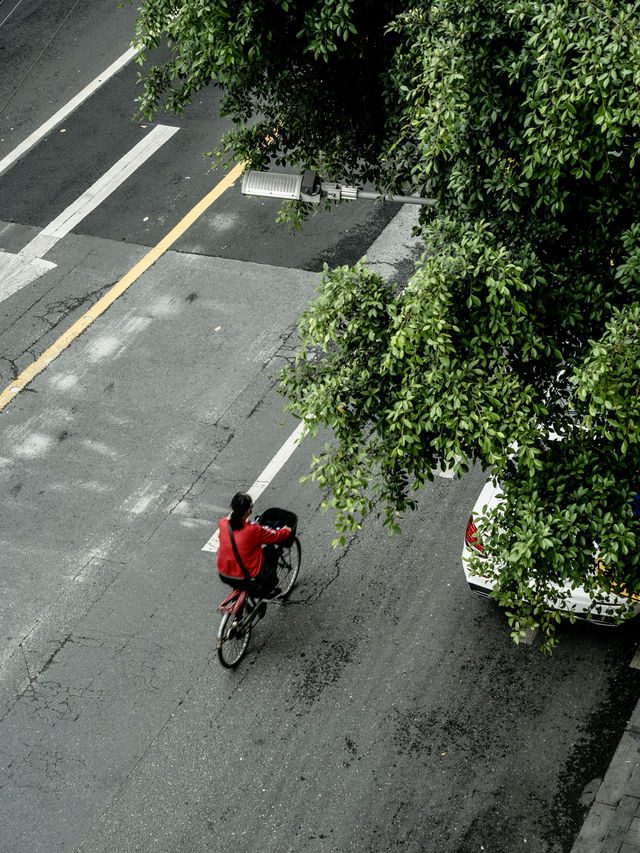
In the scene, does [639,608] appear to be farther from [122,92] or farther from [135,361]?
[122,92]

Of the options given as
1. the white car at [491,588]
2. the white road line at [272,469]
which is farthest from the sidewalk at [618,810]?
the white road line at [272,469]

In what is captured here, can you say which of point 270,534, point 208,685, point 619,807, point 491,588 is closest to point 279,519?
point 270,534

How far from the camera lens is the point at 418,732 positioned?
9.48 m

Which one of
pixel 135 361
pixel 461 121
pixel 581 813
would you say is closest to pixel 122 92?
pixel 135 361

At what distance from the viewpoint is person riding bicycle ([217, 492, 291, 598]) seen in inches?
378

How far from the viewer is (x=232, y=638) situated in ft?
33.0

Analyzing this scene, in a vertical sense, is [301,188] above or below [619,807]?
above

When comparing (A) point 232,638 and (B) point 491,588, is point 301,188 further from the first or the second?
(A) point 232,638

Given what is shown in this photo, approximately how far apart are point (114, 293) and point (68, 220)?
7.32ft

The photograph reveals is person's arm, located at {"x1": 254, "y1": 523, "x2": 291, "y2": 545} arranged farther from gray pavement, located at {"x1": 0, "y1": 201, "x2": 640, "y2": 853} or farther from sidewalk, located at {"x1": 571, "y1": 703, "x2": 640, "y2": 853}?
sidewalk, located at {"x1": 571, "y1": 703, "x2": 640, "y2": 853}

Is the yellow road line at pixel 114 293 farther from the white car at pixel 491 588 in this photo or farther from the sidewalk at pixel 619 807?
the sidewalk at pixel 619 807

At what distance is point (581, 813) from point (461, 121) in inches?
225

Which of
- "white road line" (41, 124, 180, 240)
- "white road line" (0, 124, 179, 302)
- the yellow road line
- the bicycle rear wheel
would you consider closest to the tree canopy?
the bicycle rear wheel

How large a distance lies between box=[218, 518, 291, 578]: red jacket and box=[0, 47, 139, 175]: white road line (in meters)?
10.5
